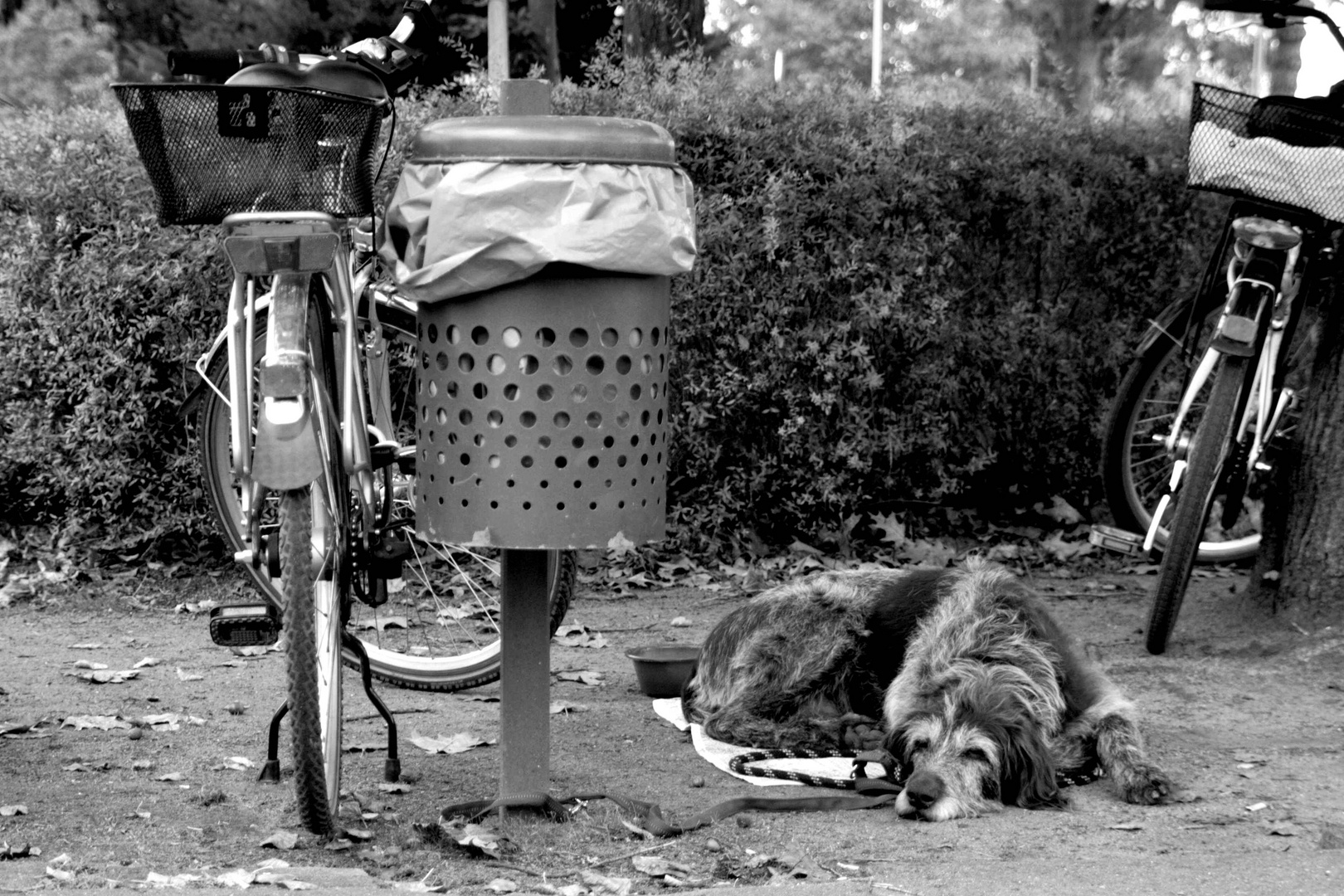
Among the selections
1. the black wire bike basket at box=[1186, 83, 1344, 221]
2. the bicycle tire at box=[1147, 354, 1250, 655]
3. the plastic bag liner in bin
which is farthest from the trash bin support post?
the black wire bike basket at box=[1186, 83, 1344, 221]

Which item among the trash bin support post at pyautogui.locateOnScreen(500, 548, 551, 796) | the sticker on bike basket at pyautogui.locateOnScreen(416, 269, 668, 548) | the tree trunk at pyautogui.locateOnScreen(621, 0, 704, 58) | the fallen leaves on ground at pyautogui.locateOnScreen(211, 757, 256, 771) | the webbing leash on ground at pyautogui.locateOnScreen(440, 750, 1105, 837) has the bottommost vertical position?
the fallen leaves on ground at pyautogui.locateOnScreen(211, 757, 256, 771)

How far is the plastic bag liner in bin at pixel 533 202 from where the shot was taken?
3.21 m

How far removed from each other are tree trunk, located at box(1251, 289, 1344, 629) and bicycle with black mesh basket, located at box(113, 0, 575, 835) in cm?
327

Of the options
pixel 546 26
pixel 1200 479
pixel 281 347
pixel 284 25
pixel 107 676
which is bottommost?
pixel 107 676

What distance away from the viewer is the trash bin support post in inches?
143

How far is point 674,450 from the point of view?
695 cm


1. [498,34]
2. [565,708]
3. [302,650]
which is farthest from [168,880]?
[498,34]

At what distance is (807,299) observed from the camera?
7012 mm

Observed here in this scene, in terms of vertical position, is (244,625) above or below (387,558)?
below

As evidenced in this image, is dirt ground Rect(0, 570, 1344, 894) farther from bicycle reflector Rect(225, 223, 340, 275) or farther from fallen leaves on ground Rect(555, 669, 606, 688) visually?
bicycle reflector Rect(225, 223, 340, 275)

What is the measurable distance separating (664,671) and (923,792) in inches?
58.2

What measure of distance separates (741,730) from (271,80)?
226 centimetres

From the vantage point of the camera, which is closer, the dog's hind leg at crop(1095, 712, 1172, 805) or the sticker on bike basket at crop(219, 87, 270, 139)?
the sticker on bike basket at crop(219, 87, 270, 139)

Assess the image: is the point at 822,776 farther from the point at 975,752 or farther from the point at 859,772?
the point at 975,752
